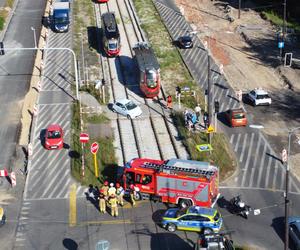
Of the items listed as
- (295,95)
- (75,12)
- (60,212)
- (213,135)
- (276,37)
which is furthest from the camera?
(75,12)

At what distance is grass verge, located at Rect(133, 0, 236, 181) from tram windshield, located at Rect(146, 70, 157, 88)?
145 inches

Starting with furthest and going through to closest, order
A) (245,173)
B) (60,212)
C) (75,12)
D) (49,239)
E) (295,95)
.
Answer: (75,12) → (295,95) → (245,173) → (60,212) → (49,239)

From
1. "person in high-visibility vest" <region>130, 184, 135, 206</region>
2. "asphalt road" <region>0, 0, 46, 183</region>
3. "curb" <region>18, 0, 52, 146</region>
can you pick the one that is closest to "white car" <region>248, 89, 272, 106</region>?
"person in high-visibility vest" <region>130, 184, 135, 206</region>

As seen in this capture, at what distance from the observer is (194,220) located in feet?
148

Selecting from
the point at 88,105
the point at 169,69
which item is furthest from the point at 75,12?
→ the point at 88,105

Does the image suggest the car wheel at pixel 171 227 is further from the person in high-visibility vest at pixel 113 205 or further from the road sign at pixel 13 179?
the road sign at pixel 13 179

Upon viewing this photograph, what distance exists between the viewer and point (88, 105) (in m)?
66.0

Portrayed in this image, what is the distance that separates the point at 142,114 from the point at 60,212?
18.3 m

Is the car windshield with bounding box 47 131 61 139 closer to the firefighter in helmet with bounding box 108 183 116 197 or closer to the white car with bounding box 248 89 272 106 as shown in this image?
the firefighter in helmet with bounding box 108 183 116 197

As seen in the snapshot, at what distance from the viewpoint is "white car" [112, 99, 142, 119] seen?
63.2m

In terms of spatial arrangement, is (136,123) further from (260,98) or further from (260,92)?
(260,92)

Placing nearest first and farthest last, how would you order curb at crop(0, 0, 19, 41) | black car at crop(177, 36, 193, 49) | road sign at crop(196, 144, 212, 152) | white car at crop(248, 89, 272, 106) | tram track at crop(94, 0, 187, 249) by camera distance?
tram track at crop(94, 0, 187, 249) < road sign at crop(196, 144, 212, 152) < white car at crop(248, 89, 272, 106) < black car at crop(177, 36, 193, 49) < curb at crop(0, 0, 19, 41)

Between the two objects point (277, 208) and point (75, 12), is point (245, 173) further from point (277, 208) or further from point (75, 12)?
point (75, 12)

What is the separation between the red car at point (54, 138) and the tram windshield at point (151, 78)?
11.8 metres
